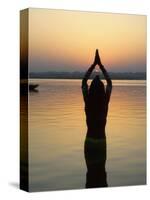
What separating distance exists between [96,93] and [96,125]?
0.41 m

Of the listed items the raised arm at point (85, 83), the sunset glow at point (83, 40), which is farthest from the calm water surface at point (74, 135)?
the sunset glow at point (83, 40)

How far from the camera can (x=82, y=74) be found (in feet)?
30.2

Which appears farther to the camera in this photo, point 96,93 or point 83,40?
point 96,93

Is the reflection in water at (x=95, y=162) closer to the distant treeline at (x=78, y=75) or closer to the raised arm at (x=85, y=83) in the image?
the raised arm at (x=85, y=83)

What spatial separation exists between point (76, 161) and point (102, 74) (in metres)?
1.18

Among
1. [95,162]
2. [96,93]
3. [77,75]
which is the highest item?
[77,75]

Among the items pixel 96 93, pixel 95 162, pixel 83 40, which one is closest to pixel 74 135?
pixel 95 162

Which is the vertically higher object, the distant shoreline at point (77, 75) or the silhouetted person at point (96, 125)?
the distant shoreline at point (77, 75)

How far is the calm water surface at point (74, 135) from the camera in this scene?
8.84 meters

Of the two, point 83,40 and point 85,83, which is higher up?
point 83,40

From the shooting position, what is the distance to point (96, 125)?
367 inches

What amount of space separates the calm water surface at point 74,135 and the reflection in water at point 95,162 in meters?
0.06

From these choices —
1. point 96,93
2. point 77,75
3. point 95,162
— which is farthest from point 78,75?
point 95,162

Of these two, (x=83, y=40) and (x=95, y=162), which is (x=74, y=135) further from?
(x=83, y=40)
